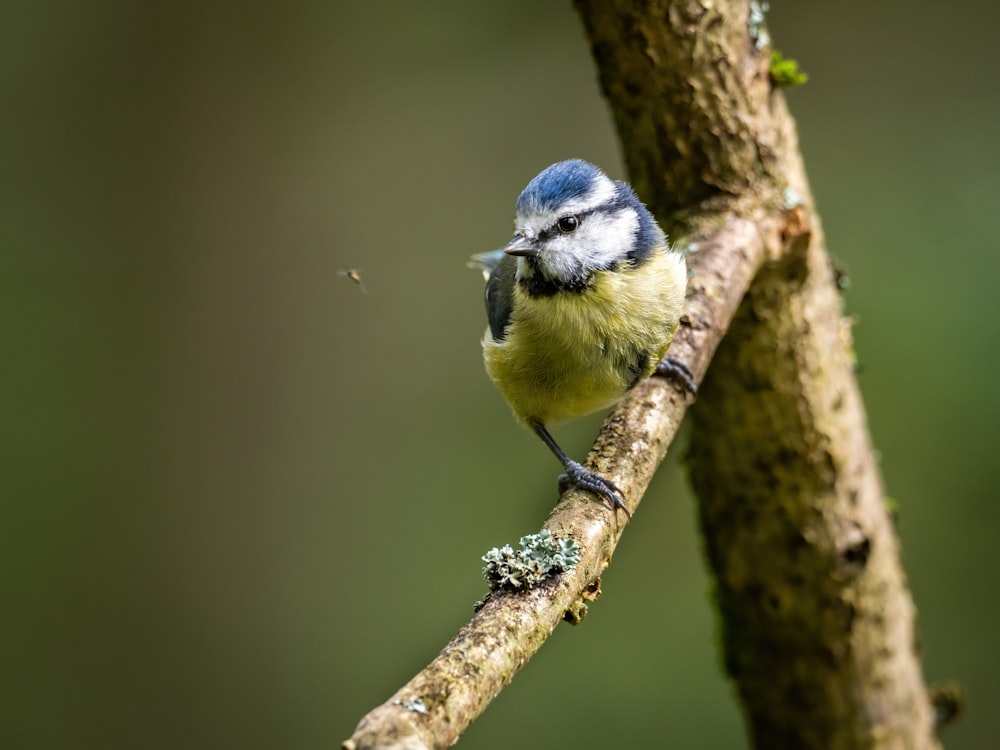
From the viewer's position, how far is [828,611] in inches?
77.3

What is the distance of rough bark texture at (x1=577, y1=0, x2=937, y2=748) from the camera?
179 centimetres

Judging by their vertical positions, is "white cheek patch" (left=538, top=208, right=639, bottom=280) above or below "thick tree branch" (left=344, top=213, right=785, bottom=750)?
above

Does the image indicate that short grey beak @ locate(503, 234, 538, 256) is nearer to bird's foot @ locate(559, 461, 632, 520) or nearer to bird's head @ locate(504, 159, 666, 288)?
bird's head @ locate(504, 159, 666, 288)

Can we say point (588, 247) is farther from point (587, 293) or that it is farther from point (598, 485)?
point (598, 485)

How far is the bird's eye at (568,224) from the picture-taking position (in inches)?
61.7

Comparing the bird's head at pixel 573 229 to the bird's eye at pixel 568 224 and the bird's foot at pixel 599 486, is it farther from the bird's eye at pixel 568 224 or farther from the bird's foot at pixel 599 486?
the bird's foot at pixel 599 486

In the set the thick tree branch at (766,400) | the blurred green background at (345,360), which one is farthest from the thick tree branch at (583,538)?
the blurred green background at (345,360)

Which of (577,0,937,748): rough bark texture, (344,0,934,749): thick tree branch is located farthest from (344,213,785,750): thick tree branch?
(577,0,937,748): rough bark texture

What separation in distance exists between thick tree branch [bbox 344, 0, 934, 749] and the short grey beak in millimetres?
298

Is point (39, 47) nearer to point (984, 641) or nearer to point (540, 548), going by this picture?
point (540, 548)

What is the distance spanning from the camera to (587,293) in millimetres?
1587

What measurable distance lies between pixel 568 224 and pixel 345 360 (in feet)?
5.97

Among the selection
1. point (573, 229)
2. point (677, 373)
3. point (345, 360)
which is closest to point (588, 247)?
point (573, 229)

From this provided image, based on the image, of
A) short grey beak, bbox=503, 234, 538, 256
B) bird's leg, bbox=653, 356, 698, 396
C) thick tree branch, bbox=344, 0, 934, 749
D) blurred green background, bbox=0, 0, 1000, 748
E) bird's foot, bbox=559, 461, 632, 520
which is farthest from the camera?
blurred green background, bbox=0, 0, 1000, 748
